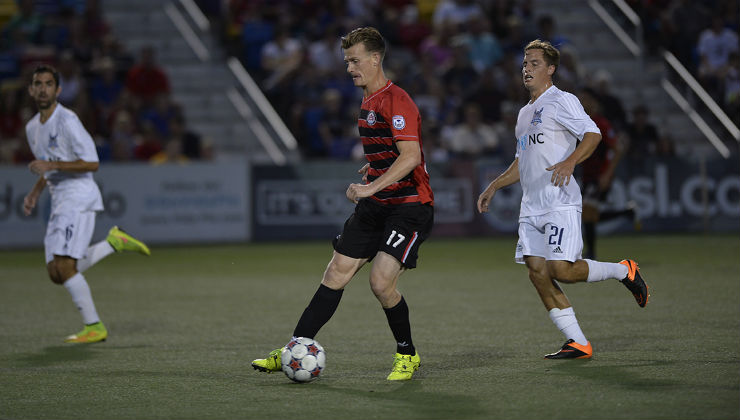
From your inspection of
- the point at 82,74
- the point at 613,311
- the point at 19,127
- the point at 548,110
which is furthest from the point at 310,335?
the point at 82,74

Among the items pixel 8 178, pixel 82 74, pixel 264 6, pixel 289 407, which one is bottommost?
pixel 289 407

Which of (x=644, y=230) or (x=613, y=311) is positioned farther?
(x=644, y=230)

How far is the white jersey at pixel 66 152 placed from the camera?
9.33 m

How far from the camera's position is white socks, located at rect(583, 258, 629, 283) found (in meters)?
7.59

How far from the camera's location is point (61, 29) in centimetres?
2159

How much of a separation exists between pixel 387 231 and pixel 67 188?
151 inches

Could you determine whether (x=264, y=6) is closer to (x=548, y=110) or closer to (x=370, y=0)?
(x=370, y=0)

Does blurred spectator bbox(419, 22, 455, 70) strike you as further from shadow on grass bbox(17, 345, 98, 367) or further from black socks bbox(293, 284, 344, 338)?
black socks bbox(293, 284, 344, 338)

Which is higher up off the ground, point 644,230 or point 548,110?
point 548,110

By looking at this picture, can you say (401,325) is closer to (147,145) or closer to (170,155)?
(170,155)

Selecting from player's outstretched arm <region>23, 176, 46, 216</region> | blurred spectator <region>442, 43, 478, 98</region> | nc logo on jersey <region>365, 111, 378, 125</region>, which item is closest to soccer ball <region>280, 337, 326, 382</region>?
nc logo on jersey <region>365, 111, 378, 125</region>

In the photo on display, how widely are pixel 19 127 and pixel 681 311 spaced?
1353 centimetres

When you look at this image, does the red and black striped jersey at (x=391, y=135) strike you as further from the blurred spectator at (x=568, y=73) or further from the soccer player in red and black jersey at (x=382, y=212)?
the blurred spectator at (x=568, y=73)

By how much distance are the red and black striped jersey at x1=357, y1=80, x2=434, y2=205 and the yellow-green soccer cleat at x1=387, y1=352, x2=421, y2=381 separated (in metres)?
1.04
